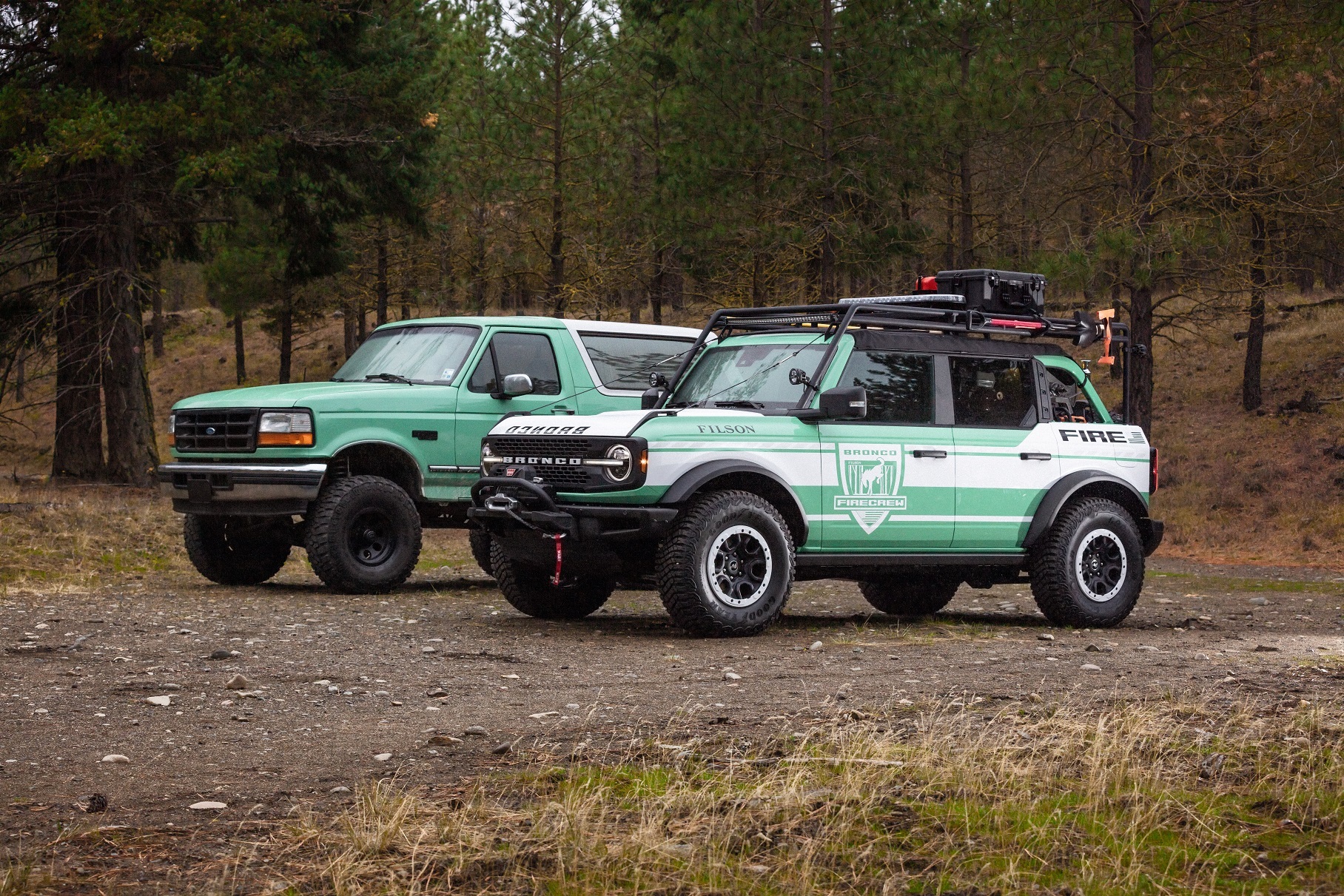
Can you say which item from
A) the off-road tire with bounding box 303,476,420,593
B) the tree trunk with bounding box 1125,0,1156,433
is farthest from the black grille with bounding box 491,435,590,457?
the tree trunk with bounding box 1125,0,1156,433

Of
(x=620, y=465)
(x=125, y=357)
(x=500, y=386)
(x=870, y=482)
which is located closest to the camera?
(x=620, y=465)

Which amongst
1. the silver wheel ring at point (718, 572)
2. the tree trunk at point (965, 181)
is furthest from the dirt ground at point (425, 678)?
the tree trunk at point (965, 181)

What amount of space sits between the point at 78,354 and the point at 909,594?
15.4m

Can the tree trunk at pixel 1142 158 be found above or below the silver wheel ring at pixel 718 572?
above

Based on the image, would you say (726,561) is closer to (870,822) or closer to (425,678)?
(425,678)

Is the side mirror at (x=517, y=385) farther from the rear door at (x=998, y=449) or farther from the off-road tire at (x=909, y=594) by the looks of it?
the rear door at (x=998, y=449)

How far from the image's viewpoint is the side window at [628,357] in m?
12.5

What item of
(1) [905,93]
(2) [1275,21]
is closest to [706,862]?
(1) [905,93]

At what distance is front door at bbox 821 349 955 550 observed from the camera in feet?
31.1

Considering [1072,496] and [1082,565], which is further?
[1072,496]

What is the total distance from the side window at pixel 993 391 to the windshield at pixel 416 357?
4.14m

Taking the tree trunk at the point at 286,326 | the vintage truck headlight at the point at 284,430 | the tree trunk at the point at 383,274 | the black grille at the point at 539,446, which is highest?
→ the tree trunk at the point at 383,274

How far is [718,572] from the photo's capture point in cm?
885

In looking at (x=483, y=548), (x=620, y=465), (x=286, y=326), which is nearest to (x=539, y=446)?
(x=620, y=465)
